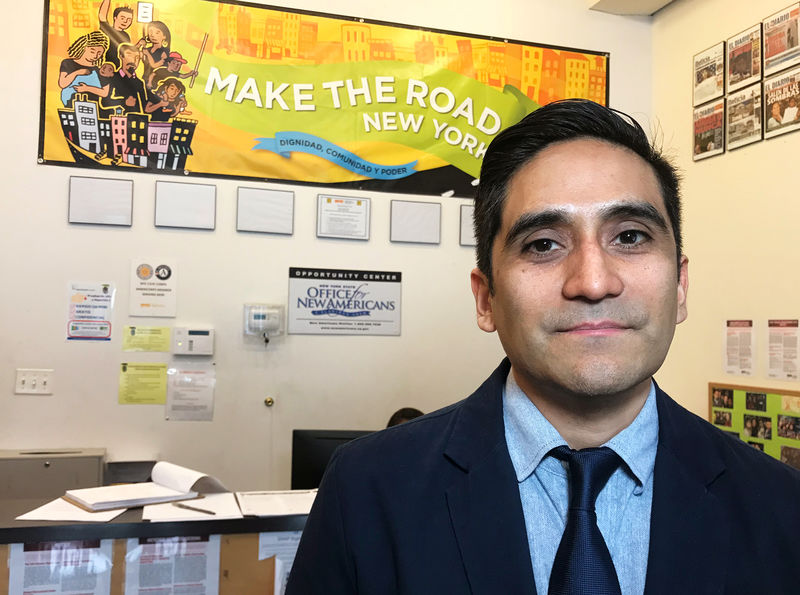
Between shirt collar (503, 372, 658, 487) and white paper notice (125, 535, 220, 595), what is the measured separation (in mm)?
1009

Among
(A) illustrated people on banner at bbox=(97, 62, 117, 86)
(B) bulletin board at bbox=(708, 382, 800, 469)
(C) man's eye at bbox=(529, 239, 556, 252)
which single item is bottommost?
(B) bulletin board at bbox=(708, 382, 800, 469)

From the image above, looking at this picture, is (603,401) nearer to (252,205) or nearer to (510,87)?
(252,205)

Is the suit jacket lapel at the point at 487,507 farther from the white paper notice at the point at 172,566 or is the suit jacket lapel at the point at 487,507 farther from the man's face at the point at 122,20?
the man's face at the point at 122,20

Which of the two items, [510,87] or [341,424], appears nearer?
[341,424]

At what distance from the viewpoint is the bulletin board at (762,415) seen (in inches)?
118

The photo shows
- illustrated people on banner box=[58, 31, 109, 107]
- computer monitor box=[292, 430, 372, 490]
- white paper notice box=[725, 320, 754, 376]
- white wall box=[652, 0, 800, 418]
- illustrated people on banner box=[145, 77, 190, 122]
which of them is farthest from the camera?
illustrated people on banner box=[145, 77, 190, 122]

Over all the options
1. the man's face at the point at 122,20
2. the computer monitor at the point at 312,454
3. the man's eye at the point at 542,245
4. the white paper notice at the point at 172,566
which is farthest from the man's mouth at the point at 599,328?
the man's face at the point at 122,20

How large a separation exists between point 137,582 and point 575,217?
134 cm

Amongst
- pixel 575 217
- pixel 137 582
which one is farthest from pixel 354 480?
pixel 137 582

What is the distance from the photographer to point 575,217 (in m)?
0.99

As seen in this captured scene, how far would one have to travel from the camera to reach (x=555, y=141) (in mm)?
1073

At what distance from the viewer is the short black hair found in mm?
1073

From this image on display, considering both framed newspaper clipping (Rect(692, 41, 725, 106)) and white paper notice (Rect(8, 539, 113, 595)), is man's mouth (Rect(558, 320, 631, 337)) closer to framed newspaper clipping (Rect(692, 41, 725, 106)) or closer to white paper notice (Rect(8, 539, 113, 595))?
white paper notice (Rect(8, 539, 113, 595))

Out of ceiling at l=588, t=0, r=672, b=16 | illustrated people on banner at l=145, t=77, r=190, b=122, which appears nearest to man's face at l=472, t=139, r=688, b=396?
illustrated people on banner at l=145, t=77, r=190, b=122
